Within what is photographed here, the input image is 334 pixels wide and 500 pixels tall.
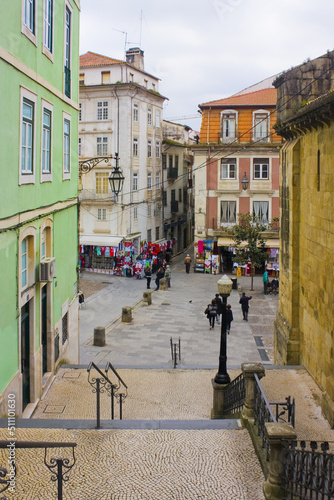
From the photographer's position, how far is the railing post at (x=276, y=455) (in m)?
5.95

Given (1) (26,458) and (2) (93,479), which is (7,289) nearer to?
(1) (26,458)

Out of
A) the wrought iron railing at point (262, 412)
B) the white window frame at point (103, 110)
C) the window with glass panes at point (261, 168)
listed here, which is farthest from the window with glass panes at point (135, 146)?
the wrought iron railing at point (262, 412)

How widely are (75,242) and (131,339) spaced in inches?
204

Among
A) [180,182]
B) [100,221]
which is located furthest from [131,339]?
[180,182]

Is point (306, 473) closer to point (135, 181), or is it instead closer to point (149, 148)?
point (135, 181)

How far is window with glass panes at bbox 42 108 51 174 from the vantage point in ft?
39.6

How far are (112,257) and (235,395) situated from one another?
2756 centimetres

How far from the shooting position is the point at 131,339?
19.8 m

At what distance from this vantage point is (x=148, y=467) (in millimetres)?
6914

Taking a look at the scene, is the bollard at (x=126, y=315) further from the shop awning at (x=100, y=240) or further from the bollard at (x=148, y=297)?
the shop awning at (x=100, y=240)

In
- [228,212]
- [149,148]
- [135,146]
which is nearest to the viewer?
[228,212]

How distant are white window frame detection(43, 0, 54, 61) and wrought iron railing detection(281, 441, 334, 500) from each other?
9.70 metres

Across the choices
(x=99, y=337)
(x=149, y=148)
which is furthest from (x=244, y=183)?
(x=99, y=337)

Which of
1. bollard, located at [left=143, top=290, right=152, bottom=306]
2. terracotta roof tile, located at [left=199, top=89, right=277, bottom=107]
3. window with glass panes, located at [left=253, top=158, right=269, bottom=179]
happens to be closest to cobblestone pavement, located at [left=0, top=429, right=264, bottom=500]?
bollard, located at [left=143, top=290, right=152, bottom=306]
